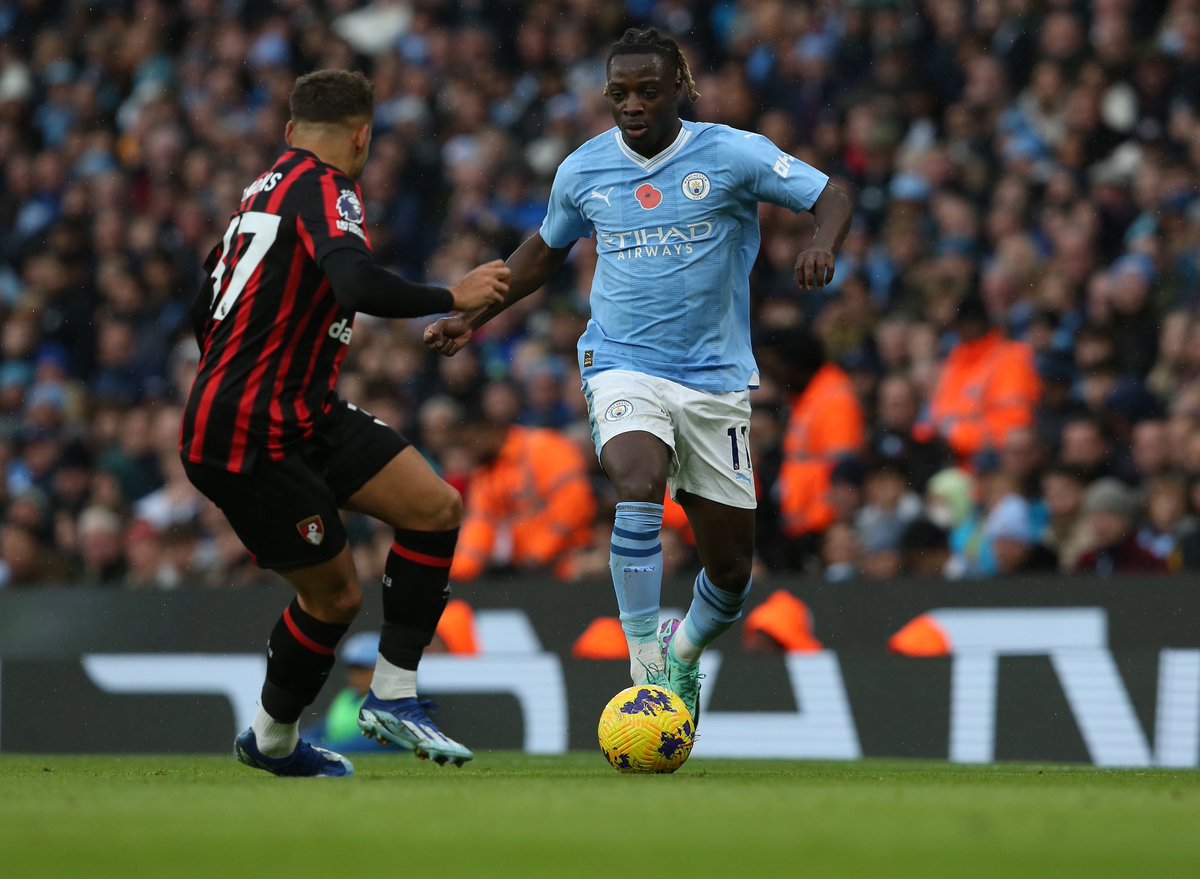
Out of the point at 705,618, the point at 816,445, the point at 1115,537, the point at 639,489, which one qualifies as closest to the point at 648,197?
the point at 639,489

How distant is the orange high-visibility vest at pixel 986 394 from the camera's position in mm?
11227

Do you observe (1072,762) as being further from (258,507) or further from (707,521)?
(258,507)

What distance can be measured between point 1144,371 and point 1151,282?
1.80 ft

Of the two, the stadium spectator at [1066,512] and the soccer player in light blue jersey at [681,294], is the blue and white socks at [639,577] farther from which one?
the stadium spectator at [1066,512]

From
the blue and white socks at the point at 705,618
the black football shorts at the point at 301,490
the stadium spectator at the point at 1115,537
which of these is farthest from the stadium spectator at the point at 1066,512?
the black football shorts at the point at 301,490

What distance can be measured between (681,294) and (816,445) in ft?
13.2

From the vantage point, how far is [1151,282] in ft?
37.2

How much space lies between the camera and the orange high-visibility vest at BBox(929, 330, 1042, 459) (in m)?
11.2

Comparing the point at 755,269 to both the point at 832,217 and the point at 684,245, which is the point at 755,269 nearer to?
the point at 684,245

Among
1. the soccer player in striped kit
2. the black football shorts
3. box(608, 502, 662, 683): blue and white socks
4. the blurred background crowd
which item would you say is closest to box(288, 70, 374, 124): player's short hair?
the soccer player in striped kit

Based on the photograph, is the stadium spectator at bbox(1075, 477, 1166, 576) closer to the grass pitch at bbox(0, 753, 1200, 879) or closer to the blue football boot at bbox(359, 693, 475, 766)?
the grass pitch at bbox(0, 753, 1200, 879)

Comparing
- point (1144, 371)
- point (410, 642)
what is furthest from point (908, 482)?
point (410, 642)

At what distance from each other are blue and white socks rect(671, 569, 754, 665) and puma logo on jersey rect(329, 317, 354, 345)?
6.32 ft

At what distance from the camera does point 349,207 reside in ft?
20.5
